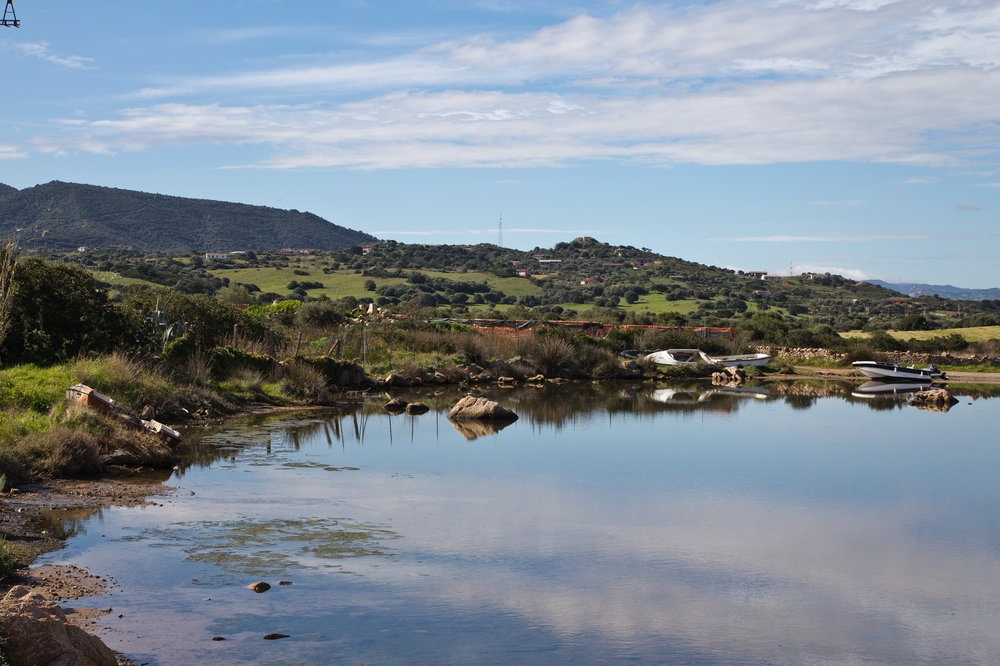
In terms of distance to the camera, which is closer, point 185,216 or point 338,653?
point 338,653

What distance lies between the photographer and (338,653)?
25.6 ft

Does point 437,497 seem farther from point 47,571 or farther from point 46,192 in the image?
point 46,192

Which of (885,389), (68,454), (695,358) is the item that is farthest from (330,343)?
(885,389)

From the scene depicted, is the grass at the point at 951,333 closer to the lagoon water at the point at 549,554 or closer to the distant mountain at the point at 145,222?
the lagoon water at the point at 549,554

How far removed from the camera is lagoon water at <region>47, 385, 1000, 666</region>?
27.2 feet

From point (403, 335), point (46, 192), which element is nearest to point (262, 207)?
point (46, 192)

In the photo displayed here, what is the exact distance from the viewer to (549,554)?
11055 millimetres

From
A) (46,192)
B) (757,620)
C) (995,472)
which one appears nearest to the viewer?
(757,620)

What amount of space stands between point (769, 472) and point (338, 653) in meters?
11.5

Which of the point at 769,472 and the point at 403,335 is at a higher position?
the point at 403,335

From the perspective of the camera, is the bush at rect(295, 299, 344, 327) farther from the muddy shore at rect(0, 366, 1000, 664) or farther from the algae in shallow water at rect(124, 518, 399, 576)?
the algae in shallow water at rect(124, 518, 399, 576)

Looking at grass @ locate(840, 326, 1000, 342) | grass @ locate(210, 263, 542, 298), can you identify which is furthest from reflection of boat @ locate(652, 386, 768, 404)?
grass @ locate(210, 263, 542, 298)

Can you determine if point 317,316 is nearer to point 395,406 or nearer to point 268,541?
point 395,406

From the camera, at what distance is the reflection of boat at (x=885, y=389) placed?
3575 centimetres
